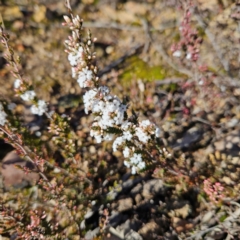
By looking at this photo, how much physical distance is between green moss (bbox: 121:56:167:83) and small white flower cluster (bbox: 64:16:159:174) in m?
3.39

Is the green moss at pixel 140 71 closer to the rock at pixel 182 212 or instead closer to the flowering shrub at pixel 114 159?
the flowering shrub at pixel 114 159

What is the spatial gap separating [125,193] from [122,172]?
407mm

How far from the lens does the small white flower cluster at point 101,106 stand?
3.24 metres

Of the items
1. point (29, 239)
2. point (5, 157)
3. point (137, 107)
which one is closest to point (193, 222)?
point (29, 239)

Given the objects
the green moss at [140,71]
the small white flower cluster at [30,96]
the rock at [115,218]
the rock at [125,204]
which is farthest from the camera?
the green moss at [140,71]

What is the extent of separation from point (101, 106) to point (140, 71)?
407 centimetres

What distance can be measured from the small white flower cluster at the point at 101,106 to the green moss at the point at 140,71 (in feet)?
11.1

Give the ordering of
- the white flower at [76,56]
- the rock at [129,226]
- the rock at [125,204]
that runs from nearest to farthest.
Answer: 1. the white flower at [76,56]
2. the rock at [129,226]
3. the rock at [125,204]

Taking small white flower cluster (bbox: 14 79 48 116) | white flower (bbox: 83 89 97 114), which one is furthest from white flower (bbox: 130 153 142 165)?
small white flower cluster (bbox: 14 79 48 116)

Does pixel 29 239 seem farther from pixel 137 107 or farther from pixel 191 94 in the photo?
pixel 191 94

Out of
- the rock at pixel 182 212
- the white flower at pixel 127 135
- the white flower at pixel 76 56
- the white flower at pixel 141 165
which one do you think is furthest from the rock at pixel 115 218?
the white flower at pixel 76 56

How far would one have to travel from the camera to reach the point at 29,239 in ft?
13.1

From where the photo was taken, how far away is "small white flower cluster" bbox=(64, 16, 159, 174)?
3242 millimetres

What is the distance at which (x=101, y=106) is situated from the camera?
3.31m
